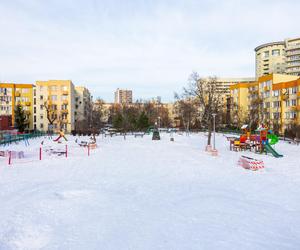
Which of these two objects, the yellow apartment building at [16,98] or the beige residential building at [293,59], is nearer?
the yellow apartment building at [16,98]

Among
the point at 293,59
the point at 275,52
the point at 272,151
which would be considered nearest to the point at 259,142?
the point at 272,151

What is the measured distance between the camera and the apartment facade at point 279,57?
8344 centimetres

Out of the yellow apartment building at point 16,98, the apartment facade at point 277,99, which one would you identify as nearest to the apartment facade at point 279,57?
the apartment facade at point 277,99

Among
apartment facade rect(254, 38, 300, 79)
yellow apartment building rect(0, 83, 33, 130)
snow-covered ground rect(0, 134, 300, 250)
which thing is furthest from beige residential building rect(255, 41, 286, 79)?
→ snow-covered ground rect(0, 134, 300, 250)

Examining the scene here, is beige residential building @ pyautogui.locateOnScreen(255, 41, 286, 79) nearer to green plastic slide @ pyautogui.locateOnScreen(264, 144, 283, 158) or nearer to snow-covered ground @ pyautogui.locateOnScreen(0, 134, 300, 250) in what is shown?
green plastic slide @ pyautogui.locateOnScreen(264, 144, 283, 158)

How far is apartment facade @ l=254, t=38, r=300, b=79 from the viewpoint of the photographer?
83438 mm

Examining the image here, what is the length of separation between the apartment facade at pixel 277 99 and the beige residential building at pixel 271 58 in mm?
41972

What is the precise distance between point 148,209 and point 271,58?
Answer: 107 meters

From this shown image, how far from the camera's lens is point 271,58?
9838 centimetres

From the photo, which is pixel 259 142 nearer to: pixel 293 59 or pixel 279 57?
pixel 293 59

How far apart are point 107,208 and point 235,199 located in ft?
14.8

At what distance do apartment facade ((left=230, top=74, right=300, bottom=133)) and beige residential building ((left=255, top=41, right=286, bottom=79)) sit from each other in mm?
41972

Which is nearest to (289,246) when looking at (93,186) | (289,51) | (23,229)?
(23,229)

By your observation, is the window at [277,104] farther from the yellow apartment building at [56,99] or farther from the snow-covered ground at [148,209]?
the yellow apartment building at [56,99]
